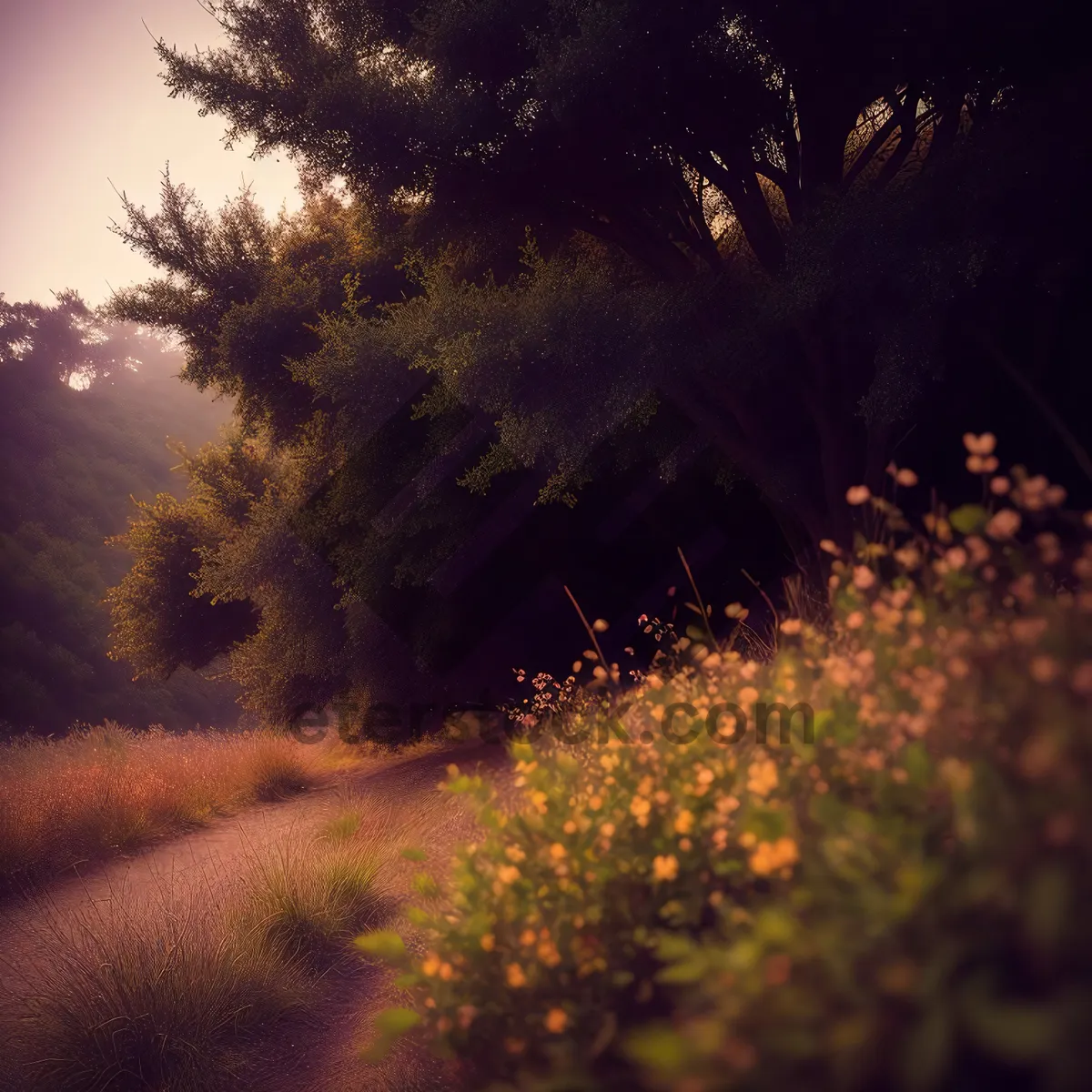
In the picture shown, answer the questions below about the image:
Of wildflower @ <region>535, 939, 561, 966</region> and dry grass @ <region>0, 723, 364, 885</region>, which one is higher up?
dry grass @ <region>0, 723, 364, 885</region>

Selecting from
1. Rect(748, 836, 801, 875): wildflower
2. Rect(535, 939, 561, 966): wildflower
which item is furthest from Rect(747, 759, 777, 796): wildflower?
Rect(535, 939, 561, 966): wildflower

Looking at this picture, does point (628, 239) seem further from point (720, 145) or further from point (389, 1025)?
point (389, 1025)

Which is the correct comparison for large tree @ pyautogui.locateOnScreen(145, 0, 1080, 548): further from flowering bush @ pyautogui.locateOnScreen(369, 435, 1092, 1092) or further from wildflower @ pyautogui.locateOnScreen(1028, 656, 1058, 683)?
wildflower @ pyautogui.locateOnScreen(1028, 656, 1058, 683)

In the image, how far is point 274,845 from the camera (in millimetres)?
6824

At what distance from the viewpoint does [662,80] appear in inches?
291

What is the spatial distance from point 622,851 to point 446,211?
8682 millimetres

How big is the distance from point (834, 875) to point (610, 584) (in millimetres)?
10031

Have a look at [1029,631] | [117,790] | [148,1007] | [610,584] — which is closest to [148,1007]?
[148,1007]

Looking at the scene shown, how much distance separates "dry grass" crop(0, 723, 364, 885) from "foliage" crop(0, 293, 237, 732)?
22.3 meters

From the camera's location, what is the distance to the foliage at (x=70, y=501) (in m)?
32.6

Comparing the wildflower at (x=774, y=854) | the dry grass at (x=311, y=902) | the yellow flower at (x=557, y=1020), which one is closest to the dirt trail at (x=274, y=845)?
the dry grass at (x=311, y=902)

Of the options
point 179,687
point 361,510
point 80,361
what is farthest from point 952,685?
point 80,361

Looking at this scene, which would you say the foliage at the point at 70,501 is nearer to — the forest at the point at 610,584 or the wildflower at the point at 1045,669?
the forest at the point at 610,584

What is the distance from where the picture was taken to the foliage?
32562 mm
